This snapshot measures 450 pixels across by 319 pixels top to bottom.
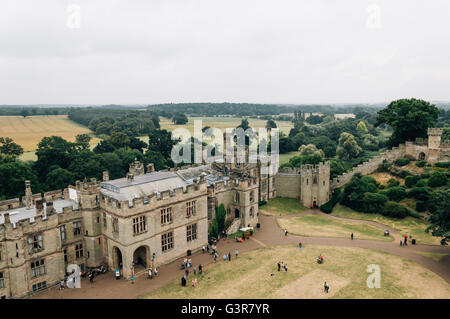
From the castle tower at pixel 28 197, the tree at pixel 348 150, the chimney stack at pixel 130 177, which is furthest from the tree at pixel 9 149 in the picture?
the tree at pixel 348 150

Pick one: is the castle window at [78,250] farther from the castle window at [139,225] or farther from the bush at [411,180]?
the bush at [411,180]

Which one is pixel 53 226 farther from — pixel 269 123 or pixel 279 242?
pixel 269 123

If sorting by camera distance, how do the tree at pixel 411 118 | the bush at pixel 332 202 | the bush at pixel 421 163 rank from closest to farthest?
the bush at pixel 332 202 < the bush at pixel 421 163 < the tree at pixel 411 118

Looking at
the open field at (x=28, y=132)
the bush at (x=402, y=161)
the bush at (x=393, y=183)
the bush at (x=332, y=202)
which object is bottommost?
the bush at (x=332, y=202)

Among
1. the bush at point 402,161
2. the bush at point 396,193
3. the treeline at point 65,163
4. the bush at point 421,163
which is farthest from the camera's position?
the bush at point 402,161

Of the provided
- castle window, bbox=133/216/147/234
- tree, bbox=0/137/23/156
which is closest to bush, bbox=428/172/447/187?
castle window, bbox=133/216/147/234

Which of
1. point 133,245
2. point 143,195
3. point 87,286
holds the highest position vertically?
point 143,195

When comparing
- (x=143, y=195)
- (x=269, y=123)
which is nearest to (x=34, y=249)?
(x=143, y=195)
